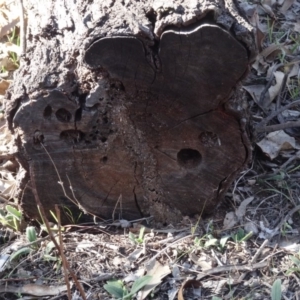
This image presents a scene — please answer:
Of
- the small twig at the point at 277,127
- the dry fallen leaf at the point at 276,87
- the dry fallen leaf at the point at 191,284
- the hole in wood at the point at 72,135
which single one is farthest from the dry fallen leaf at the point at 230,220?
the dry fallen leaf at the point at 276,87

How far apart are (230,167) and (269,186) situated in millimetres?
450

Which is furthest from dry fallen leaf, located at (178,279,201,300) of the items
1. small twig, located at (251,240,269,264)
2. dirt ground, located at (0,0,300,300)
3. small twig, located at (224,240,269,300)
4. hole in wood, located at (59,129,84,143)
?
hole in wood, located at (59,129,84,143)

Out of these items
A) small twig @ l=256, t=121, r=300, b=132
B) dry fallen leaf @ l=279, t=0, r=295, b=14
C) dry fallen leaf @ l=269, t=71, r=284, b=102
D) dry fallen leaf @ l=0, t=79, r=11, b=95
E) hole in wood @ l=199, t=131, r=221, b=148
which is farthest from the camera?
dry fallen leaf @ l=279, t=0, r=295, b=14

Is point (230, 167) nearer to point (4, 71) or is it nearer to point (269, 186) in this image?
point (269, 186)

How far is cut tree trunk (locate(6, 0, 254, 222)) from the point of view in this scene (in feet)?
7.78

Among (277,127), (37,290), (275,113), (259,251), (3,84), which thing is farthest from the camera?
(3,84)

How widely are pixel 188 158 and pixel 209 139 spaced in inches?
6.8

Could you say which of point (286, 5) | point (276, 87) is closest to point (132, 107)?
point (276, 87)

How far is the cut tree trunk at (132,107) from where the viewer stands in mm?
2371

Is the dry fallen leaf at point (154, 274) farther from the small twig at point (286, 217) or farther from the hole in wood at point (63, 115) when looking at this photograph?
the hole in wood at point (63, 115)

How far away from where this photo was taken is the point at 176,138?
2.67 meters

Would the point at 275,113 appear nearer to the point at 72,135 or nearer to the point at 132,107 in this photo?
the point at 132,107

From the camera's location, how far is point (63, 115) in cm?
262

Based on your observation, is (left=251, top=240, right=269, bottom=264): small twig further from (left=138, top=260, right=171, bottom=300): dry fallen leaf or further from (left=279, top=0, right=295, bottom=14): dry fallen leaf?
(left=279, top=0, right=295, bottom=14): dry fallen leaf
